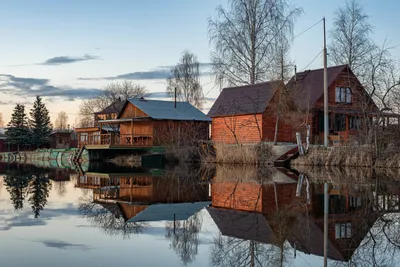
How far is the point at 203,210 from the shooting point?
38.4 feet

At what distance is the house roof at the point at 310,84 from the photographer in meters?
35.6

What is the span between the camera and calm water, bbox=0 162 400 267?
696cm

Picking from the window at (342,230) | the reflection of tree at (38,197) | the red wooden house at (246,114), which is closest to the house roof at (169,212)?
the reflection of tree at (38,197)

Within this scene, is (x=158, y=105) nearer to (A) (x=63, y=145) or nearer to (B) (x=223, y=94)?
(B) (x=223, y=94)

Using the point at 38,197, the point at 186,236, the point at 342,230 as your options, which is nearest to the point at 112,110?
the point at 38,197

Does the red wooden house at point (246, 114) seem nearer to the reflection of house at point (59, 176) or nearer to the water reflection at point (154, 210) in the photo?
the reflection of house at point (59, 176)

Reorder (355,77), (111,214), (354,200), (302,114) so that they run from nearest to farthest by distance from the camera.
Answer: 1. (111,214)
2. (354,200)
3. (302,114)
4. (355,77)

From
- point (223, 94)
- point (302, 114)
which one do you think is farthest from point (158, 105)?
point (302, 114)

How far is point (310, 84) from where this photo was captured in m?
39.0

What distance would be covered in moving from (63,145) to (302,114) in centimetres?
4606

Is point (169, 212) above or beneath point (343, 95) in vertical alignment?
beneath

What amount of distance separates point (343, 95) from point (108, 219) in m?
31.2

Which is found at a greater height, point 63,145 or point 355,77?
point 355,77

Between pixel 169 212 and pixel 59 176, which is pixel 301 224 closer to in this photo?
pixel 169 212
